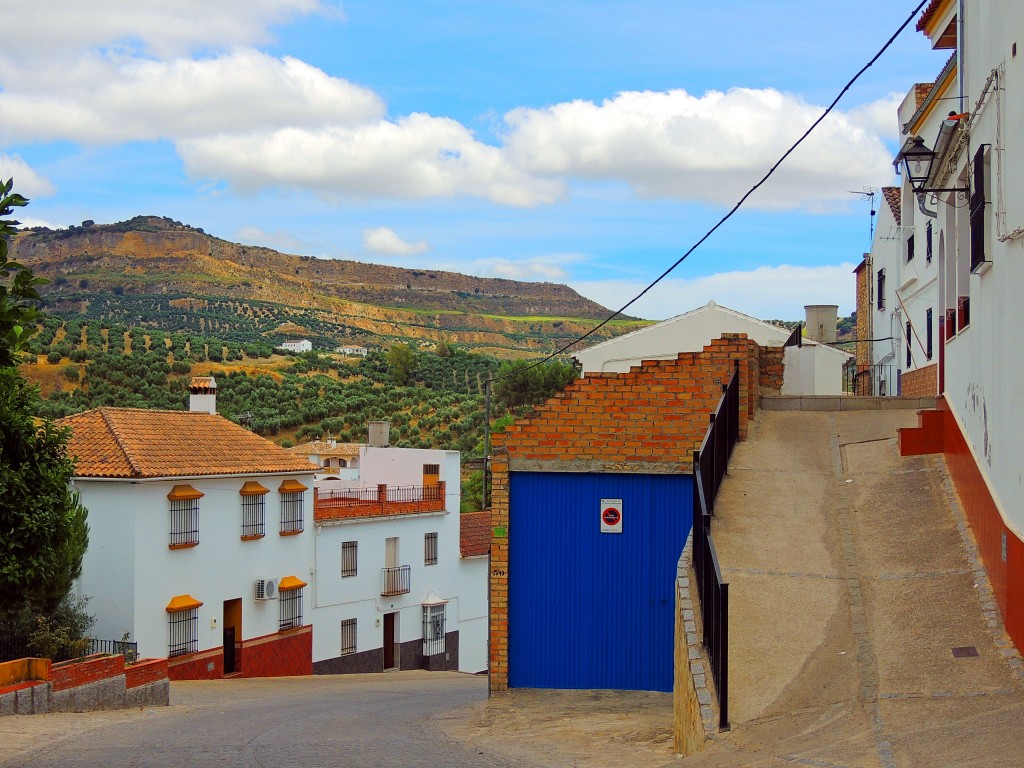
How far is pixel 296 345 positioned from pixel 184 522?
57178mm

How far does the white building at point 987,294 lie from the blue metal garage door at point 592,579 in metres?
2.95

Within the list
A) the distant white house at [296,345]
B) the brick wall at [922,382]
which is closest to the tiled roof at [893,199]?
the brick wall at [922,382]

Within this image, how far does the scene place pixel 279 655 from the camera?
29547 millimetres

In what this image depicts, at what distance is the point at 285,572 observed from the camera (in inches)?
1187

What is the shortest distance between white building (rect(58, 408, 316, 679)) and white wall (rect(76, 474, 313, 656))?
0.03 meters

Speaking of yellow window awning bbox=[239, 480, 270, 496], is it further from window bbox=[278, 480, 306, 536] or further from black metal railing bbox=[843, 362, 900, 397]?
black metal railing bbox=[843, 362, 900, 397]

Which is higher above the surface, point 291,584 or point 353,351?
point 353,351

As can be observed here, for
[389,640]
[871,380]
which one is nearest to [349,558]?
[389,640]

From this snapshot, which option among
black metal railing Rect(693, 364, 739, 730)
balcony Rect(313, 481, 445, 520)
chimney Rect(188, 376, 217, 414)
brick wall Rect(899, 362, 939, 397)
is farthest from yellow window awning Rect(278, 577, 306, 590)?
black metal railing Rect(693, 364, 739, 730)

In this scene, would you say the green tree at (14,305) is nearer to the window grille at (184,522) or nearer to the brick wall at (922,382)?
the brick wall at (922,382)

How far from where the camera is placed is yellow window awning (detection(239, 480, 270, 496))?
94.4 feet

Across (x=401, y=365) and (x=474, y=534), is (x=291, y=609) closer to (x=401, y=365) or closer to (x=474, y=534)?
(x=474, y=534)

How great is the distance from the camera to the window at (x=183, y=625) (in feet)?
85.5

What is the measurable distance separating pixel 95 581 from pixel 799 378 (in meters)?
16.4
